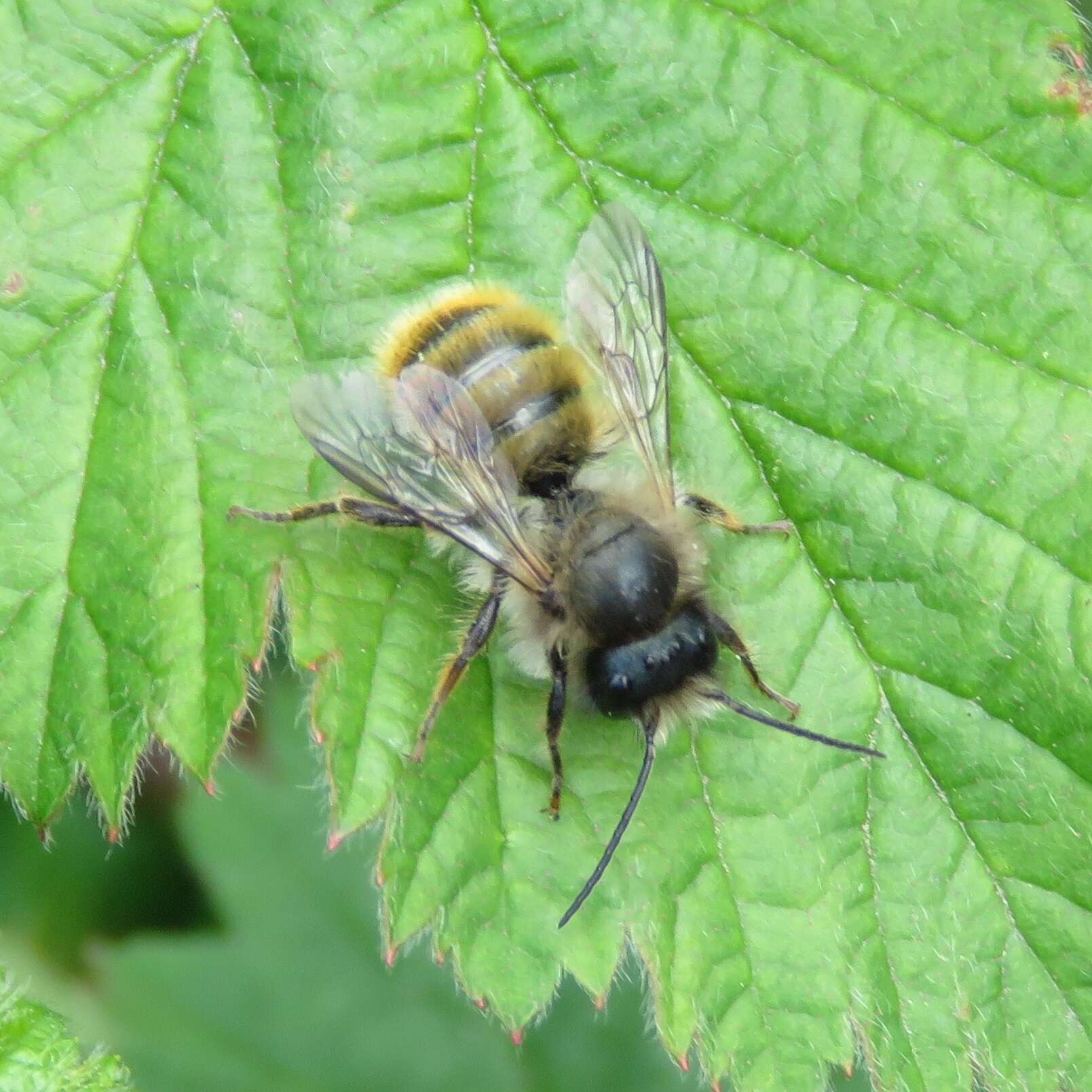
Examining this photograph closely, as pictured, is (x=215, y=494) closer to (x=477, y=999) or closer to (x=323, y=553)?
(x=323, y=553)

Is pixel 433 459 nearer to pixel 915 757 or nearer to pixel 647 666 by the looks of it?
pixel 647 666

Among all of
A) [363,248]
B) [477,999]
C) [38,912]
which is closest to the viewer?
[477,999]

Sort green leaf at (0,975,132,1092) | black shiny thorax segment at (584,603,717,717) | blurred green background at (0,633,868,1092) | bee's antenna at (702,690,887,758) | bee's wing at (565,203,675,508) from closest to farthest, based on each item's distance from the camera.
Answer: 1. green leaf at (0,975,132,1092)
2. black shiny thorax segment at (584,603,717,717)
3. bee's antenna at (702,690,887,758)
4. bee's wing at (565,203,675,508)
5. blurred green background at (0,633,868,1092)


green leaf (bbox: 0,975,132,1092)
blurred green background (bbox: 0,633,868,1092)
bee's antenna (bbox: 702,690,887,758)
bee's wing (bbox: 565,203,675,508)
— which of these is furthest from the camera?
blurred green background (bbox: 0,633,868,1092)

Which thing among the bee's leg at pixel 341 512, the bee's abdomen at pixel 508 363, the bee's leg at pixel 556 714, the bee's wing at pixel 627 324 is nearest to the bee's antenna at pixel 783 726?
the bee's leg at pixel 556 714

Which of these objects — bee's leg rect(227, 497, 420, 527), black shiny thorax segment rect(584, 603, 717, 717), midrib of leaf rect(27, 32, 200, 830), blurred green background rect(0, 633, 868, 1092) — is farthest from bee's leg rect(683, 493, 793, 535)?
blurred green background rect(0, 633, 868, 1092)

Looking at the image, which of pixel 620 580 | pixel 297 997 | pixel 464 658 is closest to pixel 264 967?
pixel 297 997

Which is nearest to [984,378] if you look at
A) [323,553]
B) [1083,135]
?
[1083,135]

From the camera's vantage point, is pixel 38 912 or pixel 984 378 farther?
pixel 38 912

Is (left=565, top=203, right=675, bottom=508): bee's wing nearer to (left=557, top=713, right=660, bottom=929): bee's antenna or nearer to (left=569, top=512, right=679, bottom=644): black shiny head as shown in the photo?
(left=569, top=512, right=679, bottom=644): black shiny head
